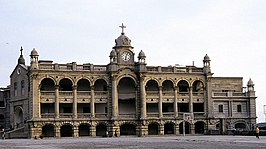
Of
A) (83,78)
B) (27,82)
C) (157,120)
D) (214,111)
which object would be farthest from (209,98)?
(27,82)

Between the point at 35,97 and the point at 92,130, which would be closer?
the point at 35,97

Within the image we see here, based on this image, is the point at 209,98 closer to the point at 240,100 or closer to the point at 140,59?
the point at 240,100

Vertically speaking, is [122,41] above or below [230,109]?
above

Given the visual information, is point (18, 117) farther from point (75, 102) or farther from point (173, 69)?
point (173, 69)

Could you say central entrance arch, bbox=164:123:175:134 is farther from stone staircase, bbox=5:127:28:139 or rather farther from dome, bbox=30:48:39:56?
dome, bbox=30:48:39:56

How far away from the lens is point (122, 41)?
84.2 meters

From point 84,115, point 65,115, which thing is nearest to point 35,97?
point 65,115

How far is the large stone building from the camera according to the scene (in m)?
79.1

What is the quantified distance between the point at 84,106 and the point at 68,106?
2.68m

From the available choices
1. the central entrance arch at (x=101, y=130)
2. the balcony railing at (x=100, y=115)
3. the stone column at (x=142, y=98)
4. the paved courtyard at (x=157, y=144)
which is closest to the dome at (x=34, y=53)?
the balcony railing at (x=100, y=115)

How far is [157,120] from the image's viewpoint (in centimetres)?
8362

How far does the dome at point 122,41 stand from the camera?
84188 millimetres

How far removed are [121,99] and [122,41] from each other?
9293 mm

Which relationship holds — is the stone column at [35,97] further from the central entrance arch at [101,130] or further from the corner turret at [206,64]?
the corner turret at [206,64]
